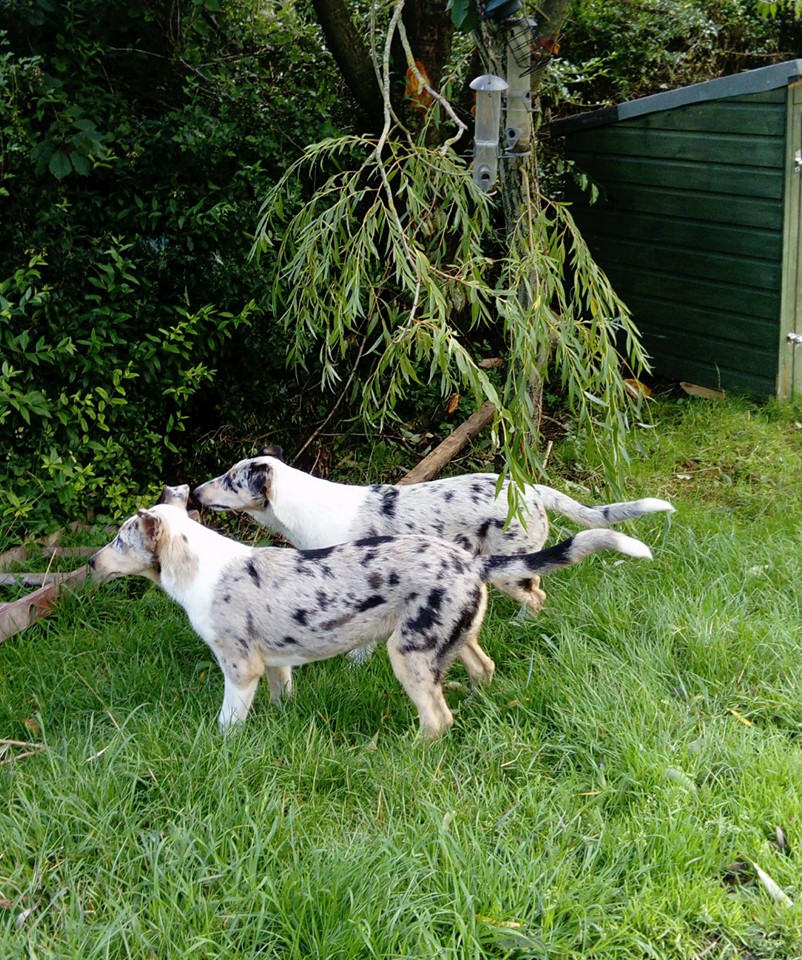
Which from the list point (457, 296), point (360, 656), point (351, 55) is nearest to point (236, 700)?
point (360, 656)

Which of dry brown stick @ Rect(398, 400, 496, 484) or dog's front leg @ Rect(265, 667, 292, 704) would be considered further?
dry brown stick @ Rect(398, 400, 496, 484)

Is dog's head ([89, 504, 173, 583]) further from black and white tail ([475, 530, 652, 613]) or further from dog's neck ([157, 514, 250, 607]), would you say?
black and white tail ([475, 530, 652, 613])

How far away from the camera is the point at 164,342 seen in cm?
705

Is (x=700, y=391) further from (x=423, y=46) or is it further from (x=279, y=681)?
(x=279, y=681)

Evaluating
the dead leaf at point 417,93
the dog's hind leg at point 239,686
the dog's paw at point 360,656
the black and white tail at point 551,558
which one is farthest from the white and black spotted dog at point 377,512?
the dead leaf at point 417,93

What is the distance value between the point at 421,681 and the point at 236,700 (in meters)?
0.85

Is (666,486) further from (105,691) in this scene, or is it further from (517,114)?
(105,691)

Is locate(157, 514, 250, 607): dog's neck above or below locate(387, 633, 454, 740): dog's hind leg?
above

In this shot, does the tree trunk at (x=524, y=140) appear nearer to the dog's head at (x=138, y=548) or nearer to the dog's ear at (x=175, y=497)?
the dog's ear at (x=175, y=497)

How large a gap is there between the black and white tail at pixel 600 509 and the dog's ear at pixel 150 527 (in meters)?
1.78

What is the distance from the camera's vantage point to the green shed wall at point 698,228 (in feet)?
26.2

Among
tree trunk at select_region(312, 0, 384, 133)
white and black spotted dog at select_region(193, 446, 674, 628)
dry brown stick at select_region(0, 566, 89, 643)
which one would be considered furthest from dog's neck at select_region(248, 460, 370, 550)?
tree trunk at select_region(312, 0, 384, 133)

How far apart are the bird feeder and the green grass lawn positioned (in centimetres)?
227

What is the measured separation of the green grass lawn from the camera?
3.47m
